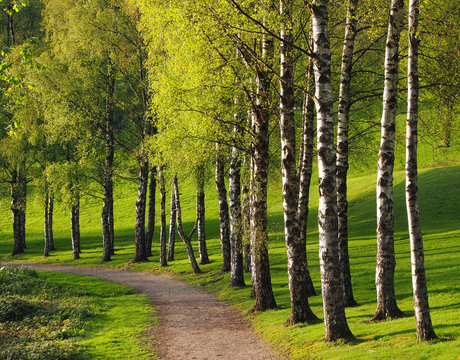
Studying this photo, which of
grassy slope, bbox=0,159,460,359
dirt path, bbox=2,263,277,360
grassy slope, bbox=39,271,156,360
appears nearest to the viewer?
grassy slope, bbox=0,159,460,359

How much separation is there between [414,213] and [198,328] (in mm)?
10031

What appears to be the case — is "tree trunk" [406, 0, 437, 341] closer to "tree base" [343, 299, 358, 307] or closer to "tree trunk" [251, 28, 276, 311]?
"tree trunk" [251, 28, 276, 311]

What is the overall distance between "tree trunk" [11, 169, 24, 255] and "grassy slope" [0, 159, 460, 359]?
126 cm

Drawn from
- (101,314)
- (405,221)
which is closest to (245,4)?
(101,314)

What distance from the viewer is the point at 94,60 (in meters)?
42.2

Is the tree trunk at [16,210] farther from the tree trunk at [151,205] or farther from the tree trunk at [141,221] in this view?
the tree trunk at [141,221]

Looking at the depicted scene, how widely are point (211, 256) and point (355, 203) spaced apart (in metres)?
19.5

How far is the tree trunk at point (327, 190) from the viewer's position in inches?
521

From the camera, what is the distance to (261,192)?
753 inches

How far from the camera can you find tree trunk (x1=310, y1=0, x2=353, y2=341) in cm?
1323

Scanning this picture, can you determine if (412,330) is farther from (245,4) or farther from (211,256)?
(211,256)

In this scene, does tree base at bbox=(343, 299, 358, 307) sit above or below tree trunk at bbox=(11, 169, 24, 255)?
below

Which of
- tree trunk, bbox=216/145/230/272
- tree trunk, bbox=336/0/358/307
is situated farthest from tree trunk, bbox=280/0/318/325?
tree trunk, bbox=216/145/230/272

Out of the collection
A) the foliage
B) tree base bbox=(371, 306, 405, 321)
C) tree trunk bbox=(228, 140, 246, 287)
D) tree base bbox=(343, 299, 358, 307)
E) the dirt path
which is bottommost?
the dirt path
